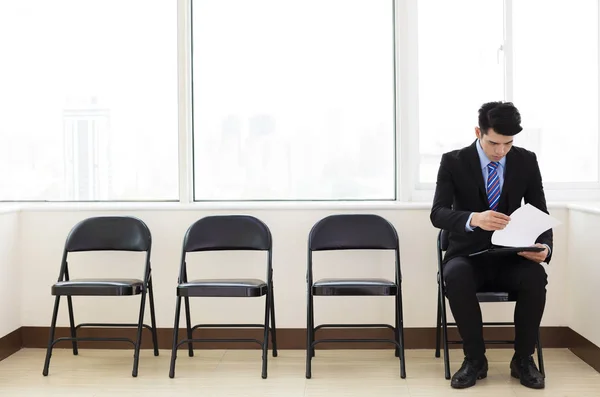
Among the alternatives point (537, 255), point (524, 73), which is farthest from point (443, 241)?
point (524, 73)

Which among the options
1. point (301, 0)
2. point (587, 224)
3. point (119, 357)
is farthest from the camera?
point (301, 0)

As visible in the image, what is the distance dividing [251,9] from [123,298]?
83.6 inches

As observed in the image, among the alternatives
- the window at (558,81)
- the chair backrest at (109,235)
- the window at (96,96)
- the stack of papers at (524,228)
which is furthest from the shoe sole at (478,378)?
the window at (96,96)

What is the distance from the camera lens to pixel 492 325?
14.8 ft

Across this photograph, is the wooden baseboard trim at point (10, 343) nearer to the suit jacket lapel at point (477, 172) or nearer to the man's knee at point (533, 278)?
the suit jacket lapel at point (477, 172)

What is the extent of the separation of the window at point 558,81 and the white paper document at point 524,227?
124 cm

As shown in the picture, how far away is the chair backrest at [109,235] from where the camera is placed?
14.9ft

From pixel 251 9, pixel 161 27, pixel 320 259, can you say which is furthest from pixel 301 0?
pixel 320 259

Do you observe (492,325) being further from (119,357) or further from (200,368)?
(119,357)

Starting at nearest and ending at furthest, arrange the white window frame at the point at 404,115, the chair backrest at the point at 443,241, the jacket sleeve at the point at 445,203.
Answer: the jacket sleeve at the point at 445,203
the chair backrest at the point at 443,241
the white window frame at the point at 404,115

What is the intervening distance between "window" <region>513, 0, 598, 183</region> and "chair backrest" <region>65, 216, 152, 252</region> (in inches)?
102

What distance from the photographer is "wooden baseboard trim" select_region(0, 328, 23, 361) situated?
452cm

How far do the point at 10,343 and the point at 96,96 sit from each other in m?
1.73

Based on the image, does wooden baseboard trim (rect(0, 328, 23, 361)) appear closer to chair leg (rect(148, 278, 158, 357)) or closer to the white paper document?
chair leg (rect(148, 278, 158, 357))
